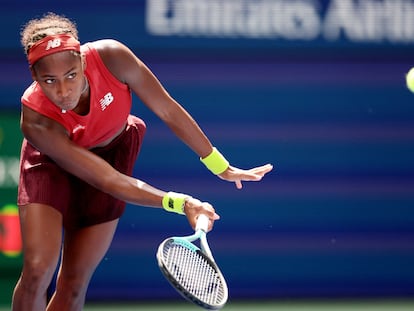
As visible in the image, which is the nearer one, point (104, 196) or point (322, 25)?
point (104, 196)

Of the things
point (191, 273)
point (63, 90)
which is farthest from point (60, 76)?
point (191, 273)

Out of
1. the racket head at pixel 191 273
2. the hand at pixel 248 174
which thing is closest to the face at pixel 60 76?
the racket head at pixel 191 273

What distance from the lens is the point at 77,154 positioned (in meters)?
4.29

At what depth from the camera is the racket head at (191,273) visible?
385 cm

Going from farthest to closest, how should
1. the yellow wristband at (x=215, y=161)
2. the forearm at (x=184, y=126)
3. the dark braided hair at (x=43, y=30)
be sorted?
the yellow wristband at (x=215, y=161) < the forearm at (x=184, y=126) < the dark braided hair at (x=43, y=30)

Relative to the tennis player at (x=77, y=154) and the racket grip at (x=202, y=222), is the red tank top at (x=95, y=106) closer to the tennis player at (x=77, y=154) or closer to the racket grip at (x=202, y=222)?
the tennis player at (x=77, y=154)

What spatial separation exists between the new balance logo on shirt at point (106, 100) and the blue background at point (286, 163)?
1964 millimetres

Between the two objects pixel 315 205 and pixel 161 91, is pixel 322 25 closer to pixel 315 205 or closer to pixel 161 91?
pixel 315 205

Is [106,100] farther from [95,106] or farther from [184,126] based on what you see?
[184,126]

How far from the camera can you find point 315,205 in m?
6.66

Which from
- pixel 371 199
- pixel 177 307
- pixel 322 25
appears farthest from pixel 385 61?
pixel 177 307

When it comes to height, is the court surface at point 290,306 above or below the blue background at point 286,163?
below

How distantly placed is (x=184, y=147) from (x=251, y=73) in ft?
2.04

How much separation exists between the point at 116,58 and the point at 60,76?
411mm
